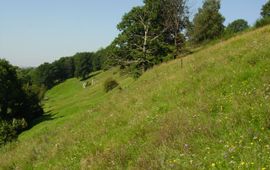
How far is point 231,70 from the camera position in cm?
1341

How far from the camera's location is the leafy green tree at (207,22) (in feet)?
208

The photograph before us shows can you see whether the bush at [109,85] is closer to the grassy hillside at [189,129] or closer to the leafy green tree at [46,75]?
the grassy hillside at [189,129]

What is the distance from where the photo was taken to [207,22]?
6406 centimetres

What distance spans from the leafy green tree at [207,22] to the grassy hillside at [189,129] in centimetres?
4820

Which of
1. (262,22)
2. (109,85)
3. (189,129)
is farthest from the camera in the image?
(109,85)

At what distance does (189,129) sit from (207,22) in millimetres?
57885

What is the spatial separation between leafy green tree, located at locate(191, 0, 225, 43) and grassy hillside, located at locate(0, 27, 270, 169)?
48.2m

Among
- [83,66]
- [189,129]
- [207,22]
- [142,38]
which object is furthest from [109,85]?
[83,66]

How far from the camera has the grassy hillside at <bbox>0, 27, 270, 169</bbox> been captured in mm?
6992

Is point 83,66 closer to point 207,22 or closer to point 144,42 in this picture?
point 207,22

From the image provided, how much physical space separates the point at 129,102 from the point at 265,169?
10866 millimetres

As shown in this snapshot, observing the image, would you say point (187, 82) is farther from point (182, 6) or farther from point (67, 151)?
point (182, 6)

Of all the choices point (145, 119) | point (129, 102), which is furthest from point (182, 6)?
point (145, 119)

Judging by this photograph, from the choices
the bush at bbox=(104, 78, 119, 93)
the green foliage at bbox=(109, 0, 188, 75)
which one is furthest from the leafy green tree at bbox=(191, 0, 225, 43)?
the bush at bbox=(104, 78, 119, 93)
